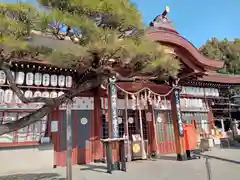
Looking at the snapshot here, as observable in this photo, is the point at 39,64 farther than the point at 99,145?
No

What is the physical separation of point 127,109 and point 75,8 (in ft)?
17.8

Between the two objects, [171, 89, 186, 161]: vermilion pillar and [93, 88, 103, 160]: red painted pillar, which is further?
[93, 88, 103, 160]: red painted pillar

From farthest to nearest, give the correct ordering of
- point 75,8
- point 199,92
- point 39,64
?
point 199,92 → point 39,64 → point 75,8

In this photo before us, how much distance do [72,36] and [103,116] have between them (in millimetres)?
4399

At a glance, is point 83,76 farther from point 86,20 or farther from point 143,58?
point 86,20

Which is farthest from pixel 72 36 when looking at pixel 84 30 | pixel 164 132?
pixel 164 132

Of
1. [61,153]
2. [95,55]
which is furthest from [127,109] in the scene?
[95,55]

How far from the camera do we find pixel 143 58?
5418 millimetres

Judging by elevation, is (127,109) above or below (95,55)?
below

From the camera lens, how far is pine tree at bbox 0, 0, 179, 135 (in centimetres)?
410

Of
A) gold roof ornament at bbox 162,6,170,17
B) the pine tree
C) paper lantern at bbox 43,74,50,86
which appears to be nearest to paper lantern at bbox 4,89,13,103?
paper lantern at bbox 43,74,50,86

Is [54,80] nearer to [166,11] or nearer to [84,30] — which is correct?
[84,30]

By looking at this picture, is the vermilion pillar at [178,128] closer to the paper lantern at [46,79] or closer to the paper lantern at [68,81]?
the paper lantern at [68,81]

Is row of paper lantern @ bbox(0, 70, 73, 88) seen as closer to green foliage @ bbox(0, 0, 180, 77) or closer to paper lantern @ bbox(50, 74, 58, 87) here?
paper lantern @ bbox(50, 74, 58, 87)
